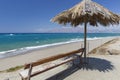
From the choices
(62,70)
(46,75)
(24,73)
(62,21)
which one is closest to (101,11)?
(62,21)

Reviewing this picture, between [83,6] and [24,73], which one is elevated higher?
[83,6]

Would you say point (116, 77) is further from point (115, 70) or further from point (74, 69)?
point (74, 69)

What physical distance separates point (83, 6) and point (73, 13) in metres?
0.44

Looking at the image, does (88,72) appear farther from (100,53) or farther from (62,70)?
(100,53)

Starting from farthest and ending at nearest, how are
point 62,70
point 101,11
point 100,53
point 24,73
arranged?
point 100,53, point 62,70, point 101,11, point 24,73

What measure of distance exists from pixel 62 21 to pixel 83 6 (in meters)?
1.79

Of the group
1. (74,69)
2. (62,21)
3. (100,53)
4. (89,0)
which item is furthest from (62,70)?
(100,53)

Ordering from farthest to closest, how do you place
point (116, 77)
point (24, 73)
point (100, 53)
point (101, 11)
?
point (100, 53), point (101, 11), point (116, 77), point (24, 73)

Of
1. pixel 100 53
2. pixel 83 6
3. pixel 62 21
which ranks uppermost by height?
pixel 83 6

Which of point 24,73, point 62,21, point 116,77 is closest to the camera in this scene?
point 24,73

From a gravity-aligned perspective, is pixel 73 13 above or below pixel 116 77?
above

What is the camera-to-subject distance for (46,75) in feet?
15.7

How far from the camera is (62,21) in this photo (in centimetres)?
665

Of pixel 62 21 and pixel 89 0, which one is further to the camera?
pixel 62 21
